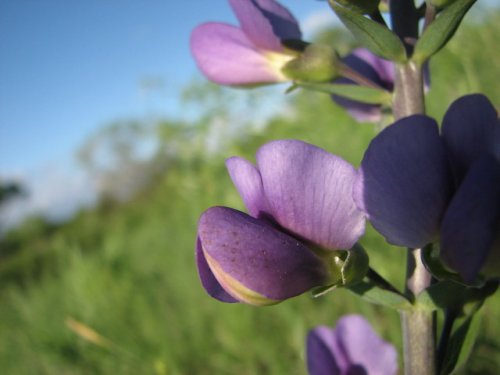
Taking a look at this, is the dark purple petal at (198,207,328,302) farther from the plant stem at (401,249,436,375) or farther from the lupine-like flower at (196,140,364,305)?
the plant stem at (401,249,436,375)

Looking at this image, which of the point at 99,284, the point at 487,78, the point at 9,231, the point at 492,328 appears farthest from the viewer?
the point at 9,231

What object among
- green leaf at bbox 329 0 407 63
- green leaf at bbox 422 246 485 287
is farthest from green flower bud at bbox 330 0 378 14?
green leaf at bbox 422 246 485 287

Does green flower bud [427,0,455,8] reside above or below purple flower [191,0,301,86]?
below

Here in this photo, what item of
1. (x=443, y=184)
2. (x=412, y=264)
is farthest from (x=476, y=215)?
(x=412, y=264)

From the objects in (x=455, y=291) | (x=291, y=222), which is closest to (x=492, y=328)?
(x=455, y=291)

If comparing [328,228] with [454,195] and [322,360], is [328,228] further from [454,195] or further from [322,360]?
[322,360]

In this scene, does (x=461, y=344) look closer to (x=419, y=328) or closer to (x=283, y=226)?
(x=419, y=328)

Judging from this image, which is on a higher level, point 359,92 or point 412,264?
point 359,92
